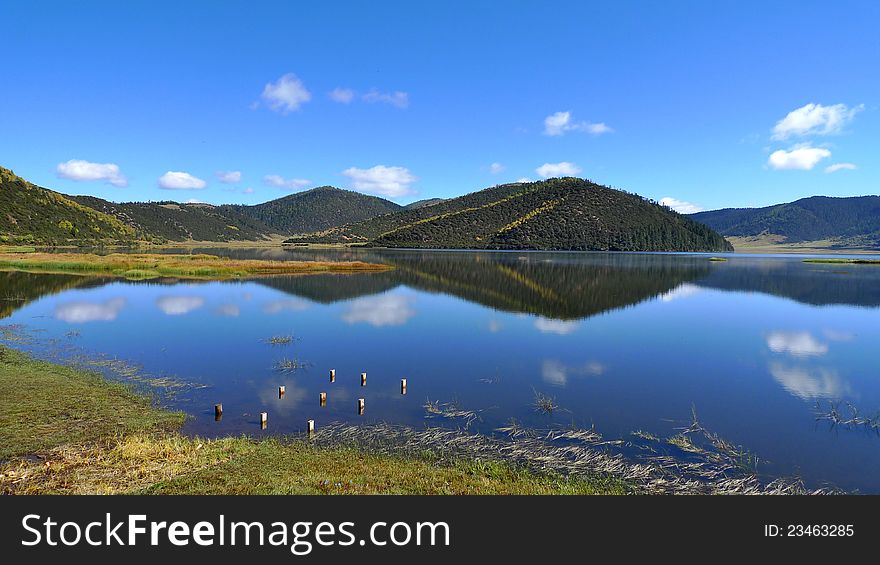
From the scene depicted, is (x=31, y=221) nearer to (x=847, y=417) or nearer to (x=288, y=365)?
(x=288, y=365)

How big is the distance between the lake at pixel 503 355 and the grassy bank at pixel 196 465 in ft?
7.80

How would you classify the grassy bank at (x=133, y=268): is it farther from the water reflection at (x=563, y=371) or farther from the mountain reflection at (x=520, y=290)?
the water reflection at (x=563, y=371)

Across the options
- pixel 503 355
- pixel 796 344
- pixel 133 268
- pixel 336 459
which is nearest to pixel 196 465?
pixel 336 459

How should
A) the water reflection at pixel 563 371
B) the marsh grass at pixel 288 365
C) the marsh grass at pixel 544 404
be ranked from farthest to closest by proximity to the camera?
the marsh grass at pixel 288 365 → the water reflection at pixel 563 371 → the marsh grass at pixel 544 404

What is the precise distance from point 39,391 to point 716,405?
104ft

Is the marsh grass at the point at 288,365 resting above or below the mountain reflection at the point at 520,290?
below

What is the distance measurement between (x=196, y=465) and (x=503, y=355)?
69.7 feet

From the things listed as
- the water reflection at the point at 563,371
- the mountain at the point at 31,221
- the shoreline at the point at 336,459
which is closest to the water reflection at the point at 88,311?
the shoreline at the point at 336,459

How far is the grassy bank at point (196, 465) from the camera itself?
12555 millimetres

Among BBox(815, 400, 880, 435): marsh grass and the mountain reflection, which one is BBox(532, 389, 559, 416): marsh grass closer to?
BBox(815, 400, 880, 435): marsh grass

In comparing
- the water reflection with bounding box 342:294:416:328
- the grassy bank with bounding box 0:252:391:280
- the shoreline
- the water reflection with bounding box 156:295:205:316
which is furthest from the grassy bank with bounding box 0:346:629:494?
the grassy bank with bounding box 0:252:391:280

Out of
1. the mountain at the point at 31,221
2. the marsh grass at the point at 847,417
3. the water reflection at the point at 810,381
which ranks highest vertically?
the mountain at the point at 31,221
